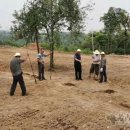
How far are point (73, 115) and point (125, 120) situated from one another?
179cm

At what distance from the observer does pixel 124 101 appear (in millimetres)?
18844

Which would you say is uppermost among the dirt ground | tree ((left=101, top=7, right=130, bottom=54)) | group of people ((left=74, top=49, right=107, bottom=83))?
Result: tree ((left=101, top=7, right=130, bottom=54))

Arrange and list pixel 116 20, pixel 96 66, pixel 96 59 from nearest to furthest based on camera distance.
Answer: pixel 96 59 < pixel 96 66 < pixel 116 20

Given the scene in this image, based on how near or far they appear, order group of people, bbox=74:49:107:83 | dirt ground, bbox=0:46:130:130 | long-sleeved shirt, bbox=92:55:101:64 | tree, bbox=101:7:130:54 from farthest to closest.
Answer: tree, bbox=101:7:130:54
long-sleeved shirt, bbox=92:55:101:64
group of people, bbox=74:49:107:83
dirt ground, bbox=0:46:130:130

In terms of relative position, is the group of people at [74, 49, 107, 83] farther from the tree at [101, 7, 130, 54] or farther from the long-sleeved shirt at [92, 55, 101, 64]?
the tree at [101, 7, 130, 54]

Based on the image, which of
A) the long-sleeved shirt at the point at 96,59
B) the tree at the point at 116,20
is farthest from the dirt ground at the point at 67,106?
the tree at the point at 116,20

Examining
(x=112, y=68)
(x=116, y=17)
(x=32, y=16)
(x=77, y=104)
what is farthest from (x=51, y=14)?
(x=116, y=17)

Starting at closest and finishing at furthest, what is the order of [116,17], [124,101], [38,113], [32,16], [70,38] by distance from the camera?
[38,113], [124,101], [32,16], [70,38], [116,17]

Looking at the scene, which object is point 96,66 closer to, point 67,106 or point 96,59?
point 96,59

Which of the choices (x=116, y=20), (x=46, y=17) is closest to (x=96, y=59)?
(x=46, y=17)

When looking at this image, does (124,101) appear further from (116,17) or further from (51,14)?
(116,17)

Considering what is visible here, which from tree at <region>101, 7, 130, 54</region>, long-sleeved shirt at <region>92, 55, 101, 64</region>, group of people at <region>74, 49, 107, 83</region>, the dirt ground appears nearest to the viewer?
the dirt ground

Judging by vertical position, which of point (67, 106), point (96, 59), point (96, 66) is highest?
point (96, 59)

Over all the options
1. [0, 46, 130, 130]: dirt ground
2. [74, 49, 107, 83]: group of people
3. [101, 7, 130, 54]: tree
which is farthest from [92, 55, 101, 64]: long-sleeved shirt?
[101, 7, 130, 54]: tree
